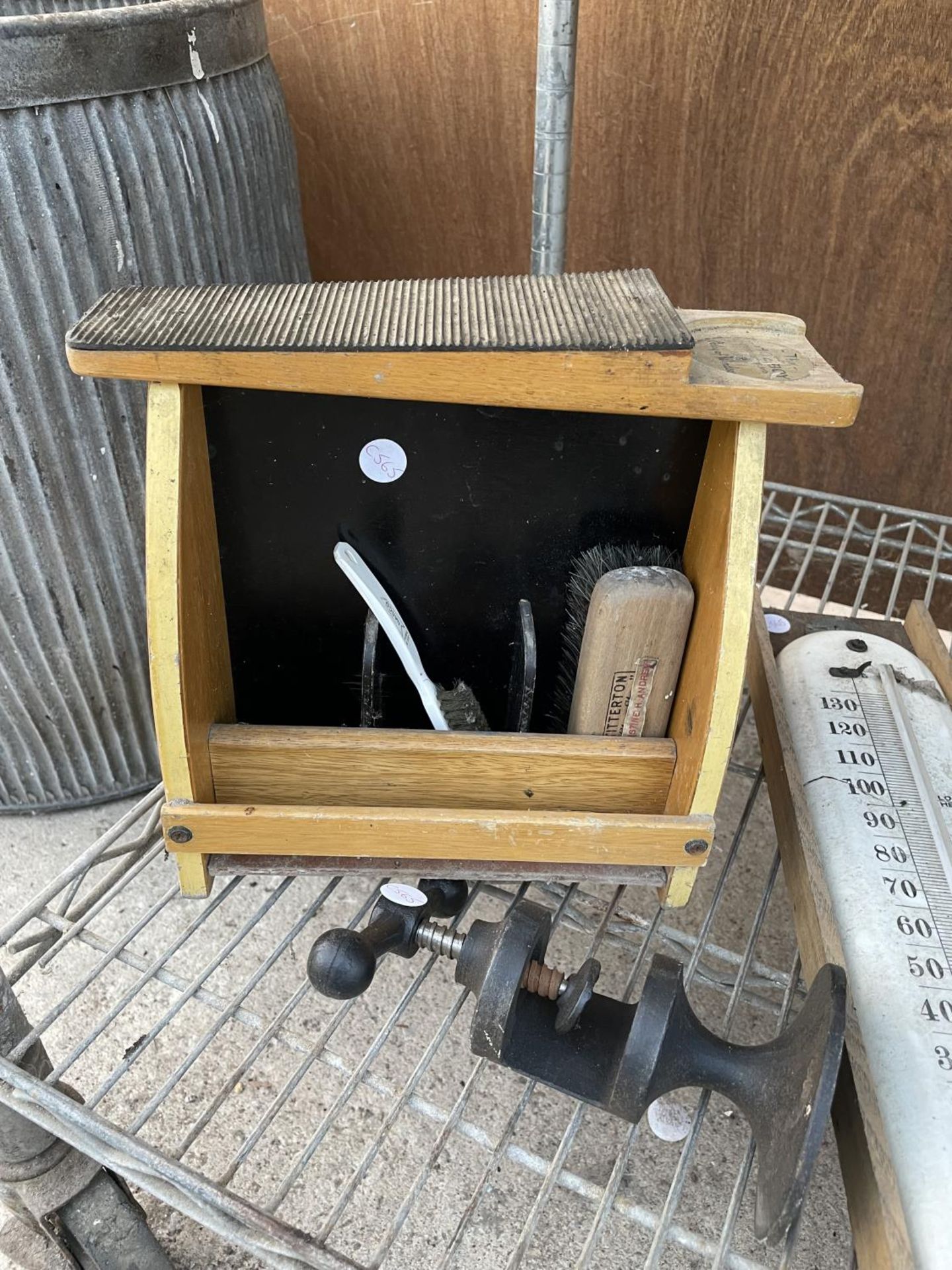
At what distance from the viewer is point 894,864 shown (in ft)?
2.05

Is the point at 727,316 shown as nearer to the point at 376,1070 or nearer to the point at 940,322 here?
the point at 940,322

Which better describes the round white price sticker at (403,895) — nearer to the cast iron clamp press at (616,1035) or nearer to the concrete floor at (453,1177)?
the cast iron clamp press at (616,1035)

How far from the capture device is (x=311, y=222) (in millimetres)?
1220

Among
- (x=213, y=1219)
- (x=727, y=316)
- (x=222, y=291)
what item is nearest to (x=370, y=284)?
(x=222, y=291)

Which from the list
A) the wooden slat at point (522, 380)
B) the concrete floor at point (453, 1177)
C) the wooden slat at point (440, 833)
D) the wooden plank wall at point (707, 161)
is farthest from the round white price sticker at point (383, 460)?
the wooden plank wall at point (707, 161)

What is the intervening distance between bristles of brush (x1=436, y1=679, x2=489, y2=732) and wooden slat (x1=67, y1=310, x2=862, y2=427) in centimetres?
23

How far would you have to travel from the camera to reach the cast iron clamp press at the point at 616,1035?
49 cm

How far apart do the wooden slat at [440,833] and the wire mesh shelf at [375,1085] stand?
0.08 m

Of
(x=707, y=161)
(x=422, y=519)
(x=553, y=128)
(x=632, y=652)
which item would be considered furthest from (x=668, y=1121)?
(x=707, y=161)

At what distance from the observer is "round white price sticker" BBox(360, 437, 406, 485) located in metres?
0.62

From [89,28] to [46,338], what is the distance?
20 cm

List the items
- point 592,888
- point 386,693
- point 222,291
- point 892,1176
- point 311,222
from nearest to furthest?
point 892,1176
point 222,291
point 386,693
point 592,888
point 311,222

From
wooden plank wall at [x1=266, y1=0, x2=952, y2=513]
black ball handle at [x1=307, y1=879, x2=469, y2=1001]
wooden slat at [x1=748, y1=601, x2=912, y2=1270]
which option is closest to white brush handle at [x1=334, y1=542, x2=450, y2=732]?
black ball handle at [x1=307, y1=879, x2=469, y2=1001]

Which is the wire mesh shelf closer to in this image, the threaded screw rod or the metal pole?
the threaded screw rod
